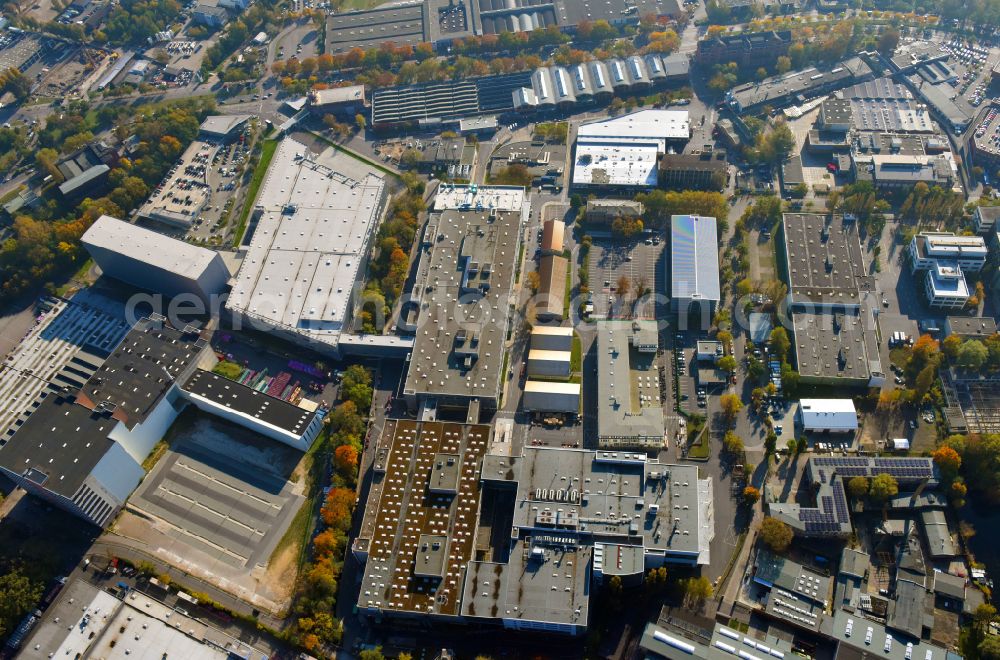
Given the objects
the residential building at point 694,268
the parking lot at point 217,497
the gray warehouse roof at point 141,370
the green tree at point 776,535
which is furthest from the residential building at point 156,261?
the green tree at point 776,535

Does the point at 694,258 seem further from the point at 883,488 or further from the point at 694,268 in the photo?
the point at 883,488

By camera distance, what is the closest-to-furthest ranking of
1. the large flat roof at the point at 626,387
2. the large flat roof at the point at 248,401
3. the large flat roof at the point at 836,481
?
the large flat roof at the point at 836,481 < the large flat roof at the point at 626,387 < the large flat roof at the point at 248,401

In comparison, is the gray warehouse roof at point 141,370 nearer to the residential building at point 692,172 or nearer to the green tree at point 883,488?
the residential building at point 692,172

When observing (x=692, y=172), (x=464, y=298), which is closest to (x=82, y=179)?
(x=464, y=298)

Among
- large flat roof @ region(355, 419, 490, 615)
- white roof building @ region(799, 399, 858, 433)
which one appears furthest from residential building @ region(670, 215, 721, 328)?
large flat roof @ region(355, 419, 490, 615)

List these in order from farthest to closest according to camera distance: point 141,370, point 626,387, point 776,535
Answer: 1. point 141,370
2. point 626,387
3. point 776,535
